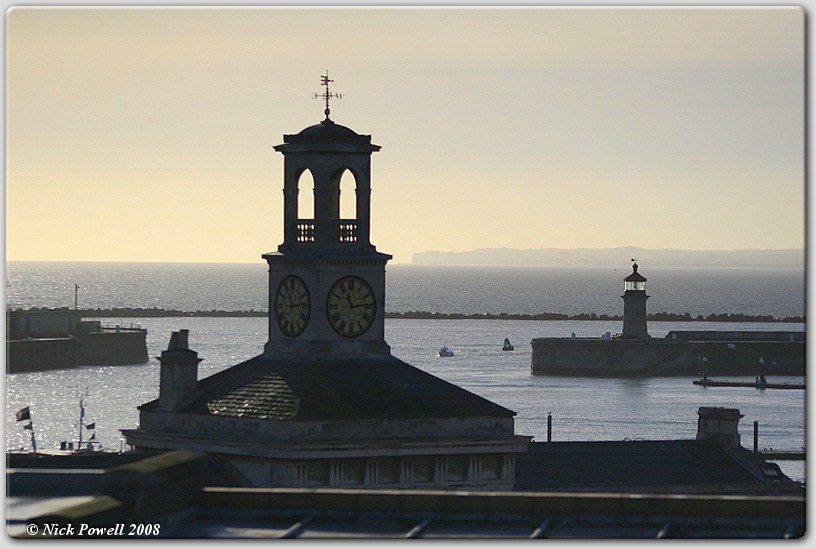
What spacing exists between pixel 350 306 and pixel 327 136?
330cm

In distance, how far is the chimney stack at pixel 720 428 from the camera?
62094 millimetres

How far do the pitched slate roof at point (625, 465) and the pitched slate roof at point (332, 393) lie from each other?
412 inches

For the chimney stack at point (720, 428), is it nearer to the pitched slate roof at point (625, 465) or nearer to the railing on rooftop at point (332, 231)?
the pitched slate roof at point (625, 465)

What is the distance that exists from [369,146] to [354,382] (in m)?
4.77

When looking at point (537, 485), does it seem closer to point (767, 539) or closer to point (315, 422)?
point (315, 422)

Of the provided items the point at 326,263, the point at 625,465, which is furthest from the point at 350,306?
the point at 625,465

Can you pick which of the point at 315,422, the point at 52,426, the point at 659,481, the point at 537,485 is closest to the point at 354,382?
the point at 315,422

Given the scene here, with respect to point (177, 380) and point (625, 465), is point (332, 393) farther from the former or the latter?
point (625, 465)

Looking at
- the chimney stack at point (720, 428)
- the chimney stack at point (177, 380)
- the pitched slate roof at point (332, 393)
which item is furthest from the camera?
the chimney stack at point (720, 428)

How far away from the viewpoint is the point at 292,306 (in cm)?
4450

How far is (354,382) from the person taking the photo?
142 ft

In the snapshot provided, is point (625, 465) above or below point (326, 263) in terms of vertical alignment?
below

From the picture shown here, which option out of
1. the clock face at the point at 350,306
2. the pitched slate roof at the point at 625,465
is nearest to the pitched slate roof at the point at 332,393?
the clock face at the point at 350,306

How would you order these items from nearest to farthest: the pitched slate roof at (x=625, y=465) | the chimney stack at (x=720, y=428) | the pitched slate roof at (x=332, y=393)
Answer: the pitched slate roof at (x=332, y=393)
the pitched slate roof at (x=625, y=465)
the chimney stack at (x=720, y=428)
